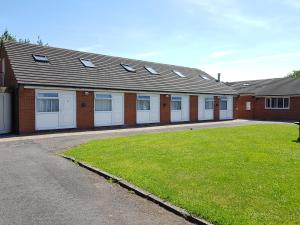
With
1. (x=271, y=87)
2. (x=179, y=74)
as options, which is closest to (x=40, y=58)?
(x=179, y=74)

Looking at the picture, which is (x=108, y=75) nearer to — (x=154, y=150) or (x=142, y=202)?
(x=154, y=150)

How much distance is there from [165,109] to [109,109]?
17.1 feet

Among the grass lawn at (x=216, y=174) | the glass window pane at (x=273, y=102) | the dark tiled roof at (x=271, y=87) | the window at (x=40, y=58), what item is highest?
the window at (x=40, y=58)

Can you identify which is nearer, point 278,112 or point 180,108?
point 180,108

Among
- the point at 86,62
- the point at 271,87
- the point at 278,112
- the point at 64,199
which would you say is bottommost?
the point at 64,199

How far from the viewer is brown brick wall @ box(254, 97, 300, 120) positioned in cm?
3284

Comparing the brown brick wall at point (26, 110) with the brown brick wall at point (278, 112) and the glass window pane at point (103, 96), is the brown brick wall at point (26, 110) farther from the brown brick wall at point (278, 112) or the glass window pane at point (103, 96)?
the brown brick wall at point (278, 112)

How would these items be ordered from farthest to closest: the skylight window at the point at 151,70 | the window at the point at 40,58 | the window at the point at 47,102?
the skylight window at the point at 151,70
the window at the point at 40,58
the window at the point at 47,102

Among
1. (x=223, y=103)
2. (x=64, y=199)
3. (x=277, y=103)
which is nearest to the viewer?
(x=64, y=199)

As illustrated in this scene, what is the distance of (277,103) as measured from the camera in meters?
34.9

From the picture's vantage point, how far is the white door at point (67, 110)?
1992 cm

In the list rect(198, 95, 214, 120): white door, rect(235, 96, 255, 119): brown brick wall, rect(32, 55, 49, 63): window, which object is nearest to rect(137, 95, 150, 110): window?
rect(198, 95, 214, 120): white door

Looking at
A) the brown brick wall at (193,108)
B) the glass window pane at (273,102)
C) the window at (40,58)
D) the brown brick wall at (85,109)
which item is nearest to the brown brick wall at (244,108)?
the glass window pane at (273,102)

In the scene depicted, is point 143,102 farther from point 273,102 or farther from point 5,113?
point 273,102
